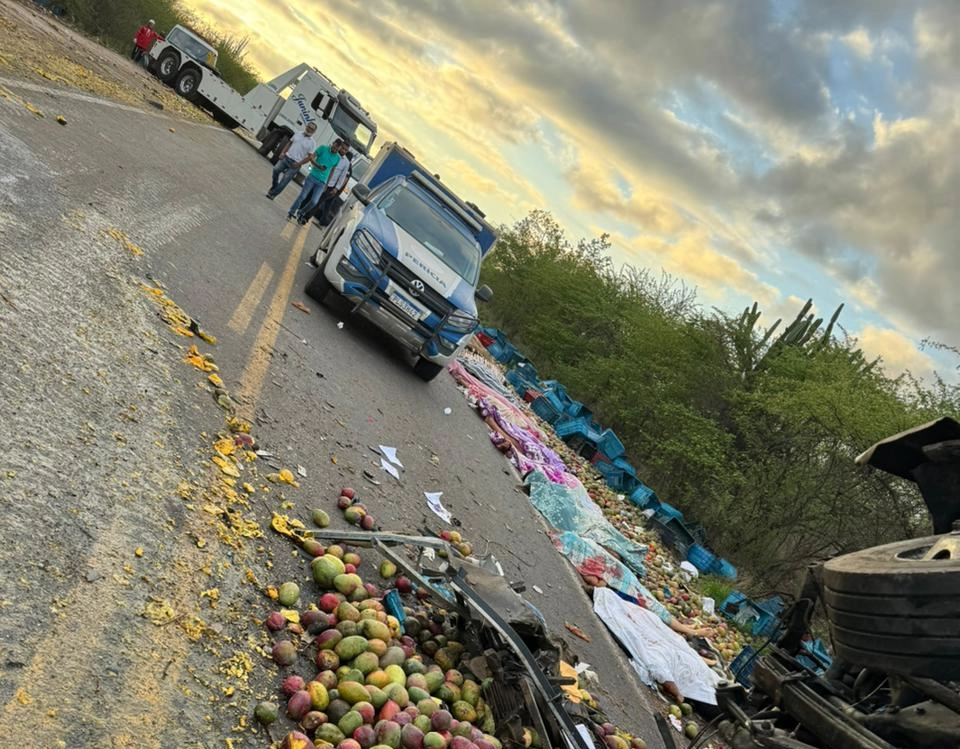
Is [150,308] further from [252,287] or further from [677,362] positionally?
[677,362]

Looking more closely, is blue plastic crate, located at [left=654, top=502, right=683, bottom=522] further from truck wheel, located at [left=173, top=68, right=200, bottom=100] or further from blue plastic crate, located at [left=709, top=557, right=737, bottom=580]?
truck wheel, located at [left=173, top=68, right=200, bottom=100]

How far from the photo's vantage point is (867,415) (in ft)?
53.9

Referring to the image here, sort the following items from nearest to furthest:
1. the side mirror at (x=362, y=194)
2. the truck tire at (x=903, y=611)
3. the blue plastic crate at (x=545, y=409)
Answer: the truck tire at (x=903, y=611), the side mirror at (x=362, y=194), the blue plastic crate at (x=545, y=409)

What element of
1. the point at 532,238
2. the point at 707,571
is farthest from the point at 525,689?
the point at 532,238

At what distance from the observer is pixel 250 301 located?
8.58m

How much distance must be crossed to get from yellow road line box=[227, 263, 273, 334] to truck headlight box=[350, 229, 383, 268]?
128 centimetres

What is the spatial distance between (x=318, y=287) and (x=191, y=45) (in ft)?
73.7

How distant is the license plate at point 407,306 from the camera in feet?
34.4

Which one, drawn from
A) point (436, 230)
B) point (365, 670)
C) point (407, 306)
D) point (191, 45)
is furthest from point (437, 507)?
point (191, 45)

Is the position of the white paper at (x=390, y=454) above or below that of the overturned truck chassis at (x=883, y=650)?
below

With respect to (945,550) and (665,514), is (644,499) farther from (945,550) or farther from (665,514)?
(945,550)

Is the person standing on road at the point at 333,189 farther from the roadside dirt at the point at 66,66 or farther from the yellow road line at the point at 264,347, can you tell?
the yellow road line at the point at 264,347

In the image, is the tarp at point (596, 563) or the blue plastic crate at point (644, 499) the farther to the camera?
the blue plastic crate at point (644, 499)

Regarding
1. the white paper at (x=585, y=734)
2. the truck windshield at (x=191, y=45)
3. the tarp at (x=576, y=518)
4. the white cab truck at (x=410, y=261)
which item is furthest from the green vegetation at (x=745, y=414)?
the truck windshield at (x=191, y=45)
